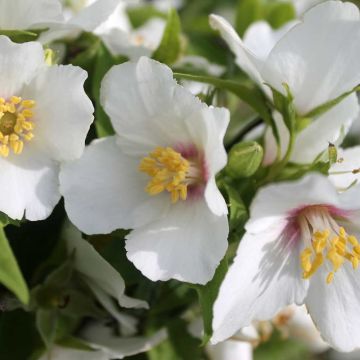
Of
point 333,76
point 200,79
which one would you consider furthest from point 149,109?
point 333,76

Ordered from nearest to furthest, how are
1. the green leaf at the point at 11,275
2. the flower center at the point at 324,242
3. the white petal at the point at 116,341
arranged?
the green leaf at the point at 11,275 → the flower center at the point at 324,242 → the white petal at the point at 116,341

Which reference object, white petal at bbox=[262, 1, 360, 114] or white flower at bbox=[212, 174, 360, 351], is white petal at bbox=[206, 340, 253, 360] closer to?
white flower at bbox=[212, 174, 360, 351]

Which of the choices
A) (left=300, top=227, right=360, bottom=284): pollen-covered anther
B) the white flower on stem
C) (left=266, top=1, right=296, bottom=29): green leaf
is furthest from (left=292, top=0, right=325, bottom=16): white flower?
(left=300, top=227, right=360, bottom=284): pollen-covered anther

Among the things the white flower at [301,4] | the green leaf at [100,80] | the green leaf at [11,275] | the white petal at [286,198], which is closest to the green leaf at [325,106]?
the white petal at [286,198]

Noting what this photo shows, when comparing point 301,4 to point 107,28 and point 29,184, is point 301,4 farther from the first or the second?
point 29,184

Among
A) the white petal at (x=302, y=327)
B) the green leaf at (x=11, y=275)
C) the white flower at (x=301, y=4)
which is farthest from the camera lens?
the white flower at (x=301, y=4)

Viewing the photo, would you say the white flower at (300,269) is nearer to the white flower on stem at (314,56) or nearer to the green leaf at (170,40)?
the white flower on stem at (314,56)

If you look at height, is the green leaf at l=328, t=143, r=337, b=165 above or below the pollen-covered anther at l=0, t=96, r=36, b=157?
above
